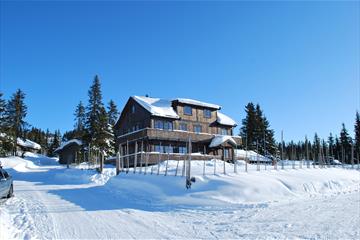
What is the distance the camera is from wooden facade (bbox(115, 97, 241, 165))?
124 ft

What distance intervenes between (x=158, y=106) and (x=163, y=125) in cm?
284

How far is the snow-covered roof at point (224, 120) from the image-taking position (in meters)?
44.8

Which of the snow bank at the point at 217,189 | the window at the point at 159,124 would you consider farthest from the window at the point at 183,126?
the snow bank at the point at 217,189

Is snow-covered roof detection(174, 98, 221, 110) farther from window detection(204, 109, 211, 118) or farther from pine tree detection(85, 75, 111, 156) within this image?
pine tree detection(85, 75, 111, 156)

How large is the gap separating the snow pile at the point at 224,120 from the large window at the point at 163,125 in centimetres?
800

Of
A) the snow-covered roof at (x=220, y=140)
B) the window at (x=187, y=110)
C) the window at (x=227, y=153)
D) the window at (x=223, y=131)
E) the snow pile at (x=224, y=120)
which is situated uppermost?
the window at (x=187, y=110)

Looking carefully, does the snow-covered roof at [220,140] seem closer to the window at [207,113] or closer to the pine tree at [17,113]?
the window at [207,113]

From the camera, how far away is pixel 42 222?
1032cm

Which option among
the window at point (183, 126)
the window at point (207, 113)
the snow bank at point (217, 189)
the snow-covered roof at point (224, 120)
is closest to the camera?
the snow bank at point (217, 189)

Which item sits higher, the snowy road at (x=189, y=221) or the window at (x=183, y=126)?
the window at (x=183, y=126)

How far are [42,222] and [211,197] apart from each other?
274 inches

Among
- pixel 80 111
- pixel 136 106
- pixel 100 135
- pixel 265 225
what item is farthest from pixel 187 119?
pixel 80 111

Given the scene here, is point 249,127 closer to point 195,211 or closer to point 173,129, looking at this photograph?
point 173,129


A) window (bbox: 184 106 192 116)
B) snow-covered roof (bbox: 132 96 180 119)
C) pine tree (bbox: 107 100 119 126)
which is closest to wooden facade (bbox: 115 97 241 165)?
window (bbox: 184 106 192 116)
